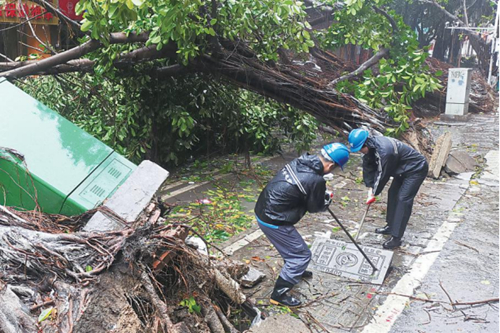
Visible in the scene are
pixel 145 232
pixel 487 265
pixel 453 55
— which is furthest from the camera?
pixel 453 55

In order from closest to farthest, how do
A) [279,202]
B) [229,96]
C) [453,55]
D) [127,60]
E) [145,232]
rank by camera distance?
[145,232], [279,202], [127,60], [229,96], [453,55]

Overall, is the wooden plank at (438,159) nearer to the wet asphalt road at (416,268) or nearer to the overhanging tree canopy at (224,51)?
the wet asphalt road at (416,268)

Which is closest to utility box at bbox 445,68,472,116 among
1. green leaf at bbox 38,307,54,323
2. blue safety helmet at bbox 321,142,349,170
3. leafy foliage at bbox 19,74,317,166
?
leafy foliage at bbox 19,74,317,166

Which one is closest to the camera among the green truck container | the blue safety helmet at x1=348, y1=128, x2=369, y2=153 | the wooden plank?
the green truck container

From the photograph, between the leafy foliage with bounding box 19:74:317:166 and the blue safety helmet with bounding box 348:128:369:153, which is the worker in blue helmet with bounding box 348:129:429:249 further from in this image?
the leafy foliage with bounding box 19:74:317:166

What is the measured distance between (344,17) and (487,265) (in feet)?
22.6

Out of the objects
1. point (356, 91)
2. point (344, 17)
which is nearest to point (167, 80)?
point (356, 91)

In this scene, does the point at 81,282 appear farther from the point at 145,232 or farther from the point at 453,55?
the point at 453,55

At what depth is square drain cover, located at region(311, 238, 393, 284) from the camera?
5234 mm

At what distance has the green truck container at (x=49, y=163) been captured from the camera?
4.12 meters

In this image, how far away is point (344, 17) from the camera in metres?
10.5

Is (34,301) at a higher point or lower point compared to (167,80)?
lower

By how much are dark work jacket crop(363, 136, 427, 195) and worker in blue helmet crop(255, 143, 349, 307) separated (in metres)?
1.35

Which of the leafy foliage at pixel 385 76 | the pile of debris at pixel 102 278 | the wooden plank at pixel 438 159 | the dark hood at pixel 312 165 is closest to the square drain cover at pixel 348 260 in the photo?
the dark hood at pixel 312 165
